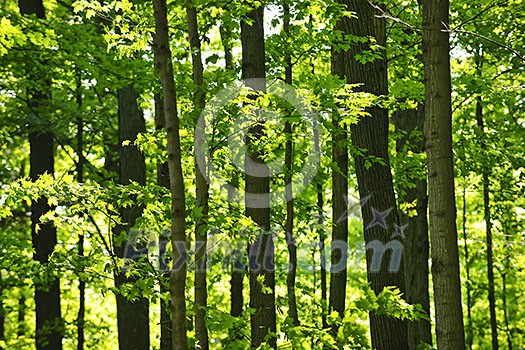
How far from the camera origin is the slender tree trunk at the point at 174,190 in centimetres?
451

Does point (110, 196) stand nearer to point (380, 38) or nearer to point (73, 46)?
point (380, 38)

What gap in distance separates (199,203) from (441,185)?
1.95 meters

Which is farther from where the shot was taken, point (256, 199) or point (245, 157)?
point (256, 199)

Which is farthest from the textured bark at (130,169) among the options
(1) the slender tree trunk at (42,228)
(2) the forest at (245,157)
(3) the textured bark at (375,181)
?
(3) the textured bark at (375,181)

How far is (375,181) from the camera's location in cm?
818

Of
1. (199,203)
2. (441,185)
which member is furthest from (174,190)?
(441,185)

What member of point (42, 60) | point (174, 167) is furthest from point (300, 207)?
point (174, 167)

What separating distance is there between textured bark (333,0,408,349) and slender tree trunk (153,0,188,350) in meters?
3.59

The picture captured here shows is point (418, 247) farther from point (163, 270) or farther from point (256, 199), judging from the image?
point (163, 270)

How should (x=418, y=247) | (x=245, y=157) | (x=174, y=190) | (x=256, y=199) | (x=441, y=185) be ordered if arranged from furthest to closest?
(x=418, y=247) → (x=256, y=199) → (x=245, y=157) → (x=441, y=185) → (x=174, y=190)

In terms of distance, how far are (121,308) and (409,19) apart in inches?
262

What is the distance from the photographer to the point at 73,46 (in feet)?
35.3

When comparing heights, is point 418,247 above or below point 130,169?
below

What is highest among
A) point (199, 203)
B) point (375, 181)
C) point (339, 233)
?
point (375, 181)
